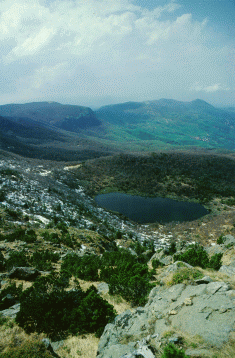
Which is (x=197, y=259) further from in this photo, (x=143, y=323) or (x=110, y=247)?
(x=110, y=247)

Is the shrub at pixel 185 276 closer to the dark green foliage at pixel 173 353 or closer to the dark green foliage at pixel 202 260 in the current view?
the dark green foliage at pixel 202 260

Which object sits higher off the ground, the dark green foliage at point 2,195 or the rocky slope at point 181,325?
the rocky slope at point 181,325

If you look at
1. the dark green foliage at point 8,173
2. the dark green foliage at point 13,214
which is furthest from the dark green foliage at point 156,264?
the dark green foliage at point 8,173

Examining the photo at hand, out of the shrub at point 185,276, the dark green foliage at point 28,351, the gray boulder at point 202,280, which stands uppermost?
the gray boulder at point 202,280

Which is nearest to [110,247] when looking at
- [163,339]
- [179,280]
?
[179,280]

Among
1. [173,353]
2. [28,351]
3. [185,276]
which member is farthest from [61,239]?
[173,353]

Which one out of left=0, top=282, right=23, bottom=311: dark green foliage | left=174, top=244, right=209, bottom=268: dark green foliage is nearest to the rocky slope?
left=0, top=282, right=23, bottom=311: dark green foliage
